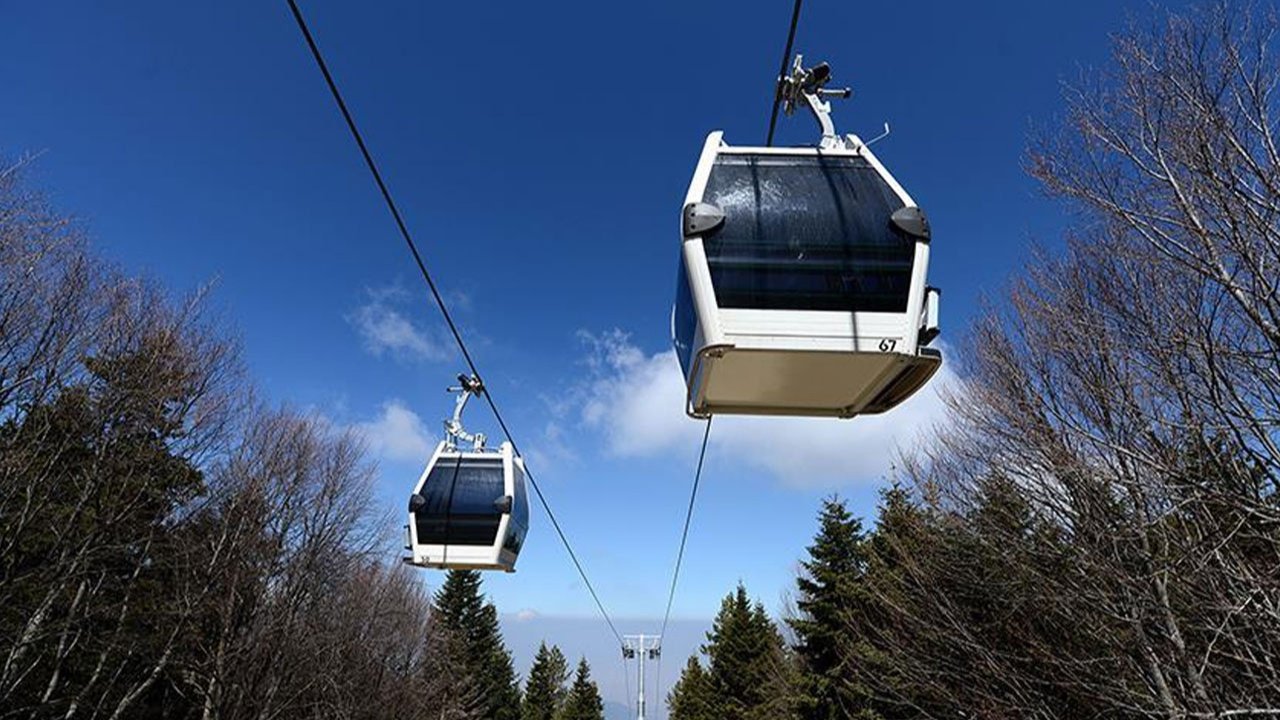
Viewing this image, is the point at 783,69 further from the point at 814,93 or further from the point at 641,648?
the point at 641,648

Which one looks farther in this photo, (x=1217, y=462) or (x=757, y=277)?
(x=1217, y=462)

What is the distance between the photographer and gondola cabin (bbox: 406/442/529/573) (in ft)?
27.1

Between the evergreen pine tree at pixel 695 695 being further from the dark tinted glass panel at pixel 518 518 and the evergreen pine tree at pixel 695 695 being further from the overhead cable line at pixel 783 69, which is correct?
the overhead cable line at pixel 783 69

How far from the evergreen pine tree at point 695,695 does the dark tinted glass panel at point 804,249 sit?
34770mm

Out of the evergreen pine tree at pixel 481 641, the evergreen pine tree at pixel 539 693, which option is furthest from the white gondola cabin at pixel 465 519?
the evergreen pine tree at pixel 539 693

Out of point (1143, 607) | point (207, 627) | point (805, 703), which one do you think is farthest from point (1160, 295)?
point (207, 627)

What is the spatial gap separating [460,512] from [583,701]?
4001cm

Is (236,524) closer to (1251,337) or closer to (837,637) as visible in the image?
(837,637)

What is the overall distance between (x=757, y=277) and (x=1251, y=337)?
24.3ft

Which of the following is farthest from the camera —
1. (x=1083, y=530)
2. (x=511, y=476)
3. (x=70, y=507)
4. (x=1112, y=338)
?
(x=70, y=507)

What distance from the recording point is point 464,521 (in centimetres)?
834

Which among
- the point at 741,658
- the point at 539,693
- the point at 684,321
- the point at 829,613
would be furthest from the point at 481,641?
the point at 684,321

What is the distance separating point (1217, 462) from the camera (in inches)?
314

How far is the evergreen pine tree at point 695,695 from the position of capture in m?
34.6
